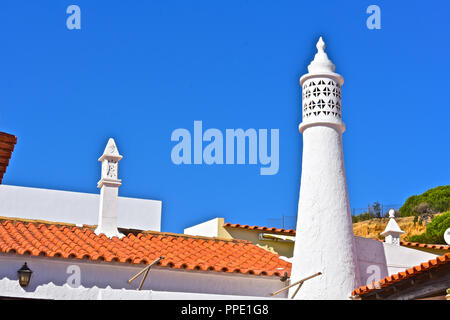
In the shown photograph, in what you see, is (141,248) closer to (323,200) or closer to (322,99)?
(323,200)

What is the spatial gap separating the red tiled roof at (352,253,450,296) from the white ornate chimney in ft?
2.65

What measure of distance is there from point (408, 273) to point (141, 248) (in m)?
6.10

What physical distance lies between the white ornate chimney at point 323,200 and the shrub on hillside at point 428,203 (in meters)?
37.5

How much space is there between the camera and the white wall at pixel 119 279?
43.8 ft

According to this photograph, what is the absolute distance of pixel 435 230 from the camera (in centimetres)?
4409

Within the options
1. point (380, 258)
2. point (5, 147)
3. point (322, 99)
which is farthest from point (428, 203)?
point (5, 147)

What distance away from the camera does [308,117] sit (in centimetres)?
1562

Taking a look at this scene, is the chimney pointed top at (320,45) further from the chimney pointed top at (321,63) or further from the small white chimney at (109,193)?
the small white chimney at (109,193)

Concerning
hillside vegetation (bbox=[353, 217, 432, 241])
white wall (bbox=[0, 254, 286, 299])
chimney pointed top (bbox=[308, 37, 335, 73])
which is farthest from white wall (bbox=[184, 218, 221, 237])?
hillside vegetation (bbox=[353, 217, 432, 241])

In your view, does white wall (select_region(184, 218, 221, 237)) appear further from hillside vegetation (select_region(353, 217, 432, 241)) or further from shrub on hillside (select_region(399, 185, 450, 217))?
shrub on hillside (select_region(399, 185, 450, 217))

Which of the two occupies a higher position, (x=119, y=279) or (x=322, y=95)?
(x=322, y=95)

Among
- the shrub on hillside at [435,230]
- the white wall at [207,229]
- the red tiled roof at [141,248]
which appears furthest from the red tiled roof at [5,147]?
the shrub on hillside at [435,230]

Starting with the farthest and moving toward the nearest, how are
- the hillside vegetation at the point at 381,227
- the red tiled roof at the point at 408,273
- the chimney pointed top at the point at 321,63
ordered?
the hillside vegetation at the point at 381,227 → the chimney pointed top at the point at 321,63 → the red tiled roof at the point at 408,273

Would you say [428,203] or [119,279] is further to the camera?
[428,203]
